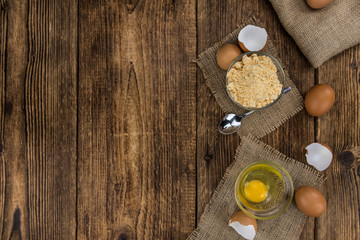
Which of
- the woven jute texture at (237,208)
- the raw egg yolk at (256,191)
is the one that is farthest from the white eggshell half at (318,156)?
the raw egg yolk at (256,191)

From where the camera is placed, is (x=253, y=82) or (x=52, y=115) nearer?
(x=253, y=82)

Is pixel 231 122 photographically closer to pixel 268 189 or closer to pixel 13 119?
pixel 268 189

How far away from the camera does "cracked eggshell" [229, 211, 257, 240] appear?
0.91 meters

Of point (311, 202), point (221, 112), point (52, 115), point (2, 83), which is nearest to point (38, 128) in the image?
point (52, 115)

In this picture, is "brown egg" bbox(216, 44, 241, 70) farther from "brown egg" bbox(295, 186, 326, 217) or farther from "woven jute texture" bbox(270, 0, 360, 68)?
"brown egg" bbox(295, 186, 326, 217)

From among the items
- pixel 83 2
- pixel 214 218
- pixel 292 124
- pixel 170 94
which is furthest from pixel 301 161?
pixel 83 2

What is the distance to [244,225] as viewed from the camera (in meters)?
0.90

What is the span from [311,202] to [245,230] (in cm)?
19

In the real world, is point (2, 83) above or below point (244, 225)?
above

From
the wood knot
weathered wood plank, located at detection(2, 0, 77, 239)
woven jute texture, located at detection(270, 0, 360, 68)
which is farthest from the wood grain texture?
the wood knot

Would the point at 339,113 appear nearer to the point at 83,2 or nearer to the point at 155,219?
the point at 155,219

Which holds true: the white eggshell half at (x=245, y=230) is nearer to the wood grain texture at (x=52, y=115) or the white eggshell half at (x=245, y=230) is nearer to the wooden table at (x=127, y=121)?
the wooden table at (x=127, y=121)

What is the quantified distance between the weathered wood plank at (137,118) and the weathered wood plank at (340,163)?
382 mm

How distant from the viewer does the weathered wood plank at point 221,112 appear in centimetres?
97
